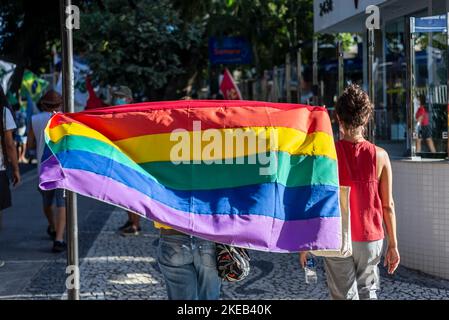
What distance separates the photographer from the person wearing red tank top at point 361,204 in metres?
4.19

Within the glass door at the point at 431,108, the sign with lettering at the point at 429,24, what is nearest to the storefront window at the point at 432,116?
the glass door at the point at 431,108

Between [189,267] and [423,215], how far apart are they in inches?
142

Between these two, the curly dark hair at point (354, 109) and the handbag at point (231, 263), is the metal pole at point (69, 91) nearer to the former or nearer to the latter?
the handbag at point (231, 263)

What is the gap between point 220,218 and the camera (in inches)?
156

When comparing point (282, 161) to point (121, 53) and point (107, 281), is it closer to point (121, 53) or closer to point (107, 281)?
point (107, 281)

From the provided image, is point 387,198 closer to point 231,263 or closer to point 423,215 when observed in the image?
point 231,263

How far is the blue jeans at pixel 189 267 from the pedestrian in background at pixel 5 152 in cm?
339

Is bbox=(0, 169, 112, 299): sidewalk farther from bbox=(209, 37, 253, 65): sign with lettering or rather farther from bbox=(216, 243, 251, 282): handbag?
bbox=(209, 37, 253, 65): sign with lettering

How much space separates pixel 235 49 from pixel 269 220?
16.9 meters

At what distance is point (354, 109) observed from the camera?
13.9 ft

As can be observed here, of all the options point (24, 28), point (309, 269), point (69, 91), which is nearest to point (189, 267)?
point (309, 269)

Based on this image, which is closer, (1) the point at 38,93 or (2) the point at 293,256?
(2) the point at 293,256

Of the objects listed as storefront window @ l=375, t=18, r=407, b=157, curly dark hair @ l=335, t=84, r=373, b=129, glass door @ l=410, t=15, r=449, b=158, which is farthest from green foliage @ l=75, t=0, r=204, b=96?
curly dark hair @ l=335, t=84, r=373, b=129

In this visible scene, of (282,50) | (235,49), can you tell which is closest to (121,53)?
(235,49)
